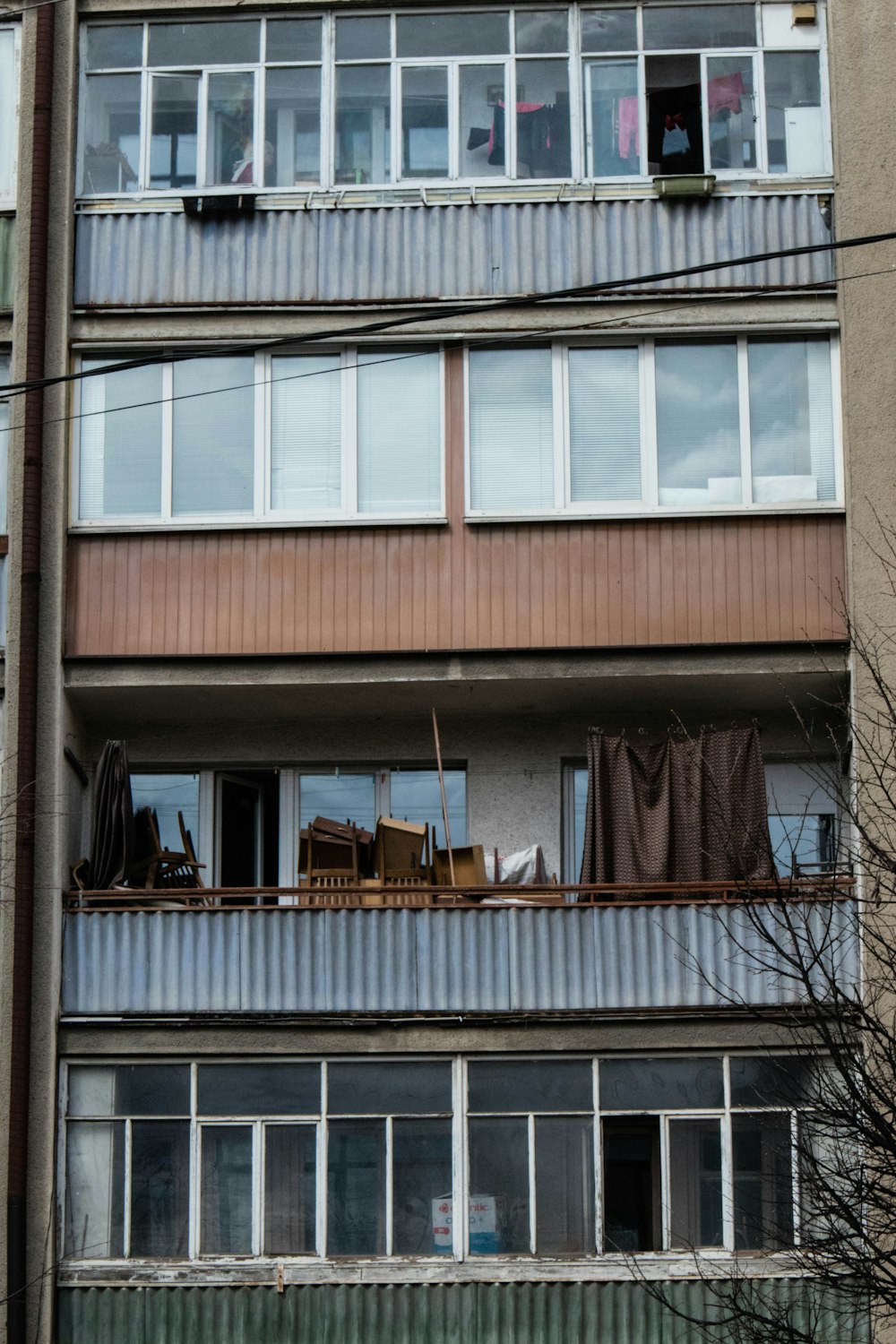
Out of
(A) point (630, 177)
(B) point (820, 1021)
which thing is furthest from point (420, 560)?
(B) point (820, 1021)

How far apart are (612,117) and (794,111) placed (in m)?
1.69

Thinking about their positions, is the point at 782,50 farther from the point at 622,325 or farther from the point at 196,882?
the point at 196,882

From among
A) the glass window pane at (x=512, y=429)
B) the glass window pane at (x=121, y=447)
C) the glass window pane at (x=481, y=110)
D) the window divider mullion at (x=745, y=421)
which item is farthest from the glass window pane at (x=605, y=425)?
the glass window pane at (x=121, y=447)

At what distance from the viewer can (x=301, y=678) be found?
1695cm

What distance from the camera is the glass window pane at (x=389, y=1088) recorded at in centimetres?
1619

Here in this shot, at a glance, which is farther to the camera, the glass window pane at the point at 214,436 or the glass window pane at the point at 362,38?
the glass window pane at the point at 362,38

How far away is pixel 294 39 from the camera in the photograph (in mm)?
18172

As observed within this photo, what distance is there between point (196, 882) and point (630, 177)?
7.66 meters

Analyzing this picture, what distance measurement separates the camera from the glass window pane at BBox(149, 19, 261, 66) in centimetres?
1819

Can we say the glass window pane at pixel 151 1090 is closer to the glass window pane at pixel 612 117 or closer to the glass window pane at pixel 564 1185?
the glass window pane at pixel 564 1185

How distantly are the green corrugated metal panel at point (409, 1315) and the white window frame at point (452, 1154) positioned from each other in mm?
→ 225

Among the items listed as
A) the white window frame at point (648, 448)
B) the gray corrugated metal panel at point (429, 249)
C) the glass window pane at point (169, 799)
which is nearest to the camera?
the white window frame at point (648, 448)

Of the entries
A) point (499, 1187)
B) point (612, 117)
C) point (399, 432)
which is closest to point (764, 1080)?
point (499, 1187)

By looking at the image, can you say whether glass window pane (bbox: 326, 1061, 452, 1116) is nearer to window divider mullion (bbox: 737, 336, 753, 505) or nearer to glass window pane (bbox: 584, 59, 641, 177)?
window divider mullion (bbox: 737, 336, 753, 505)
